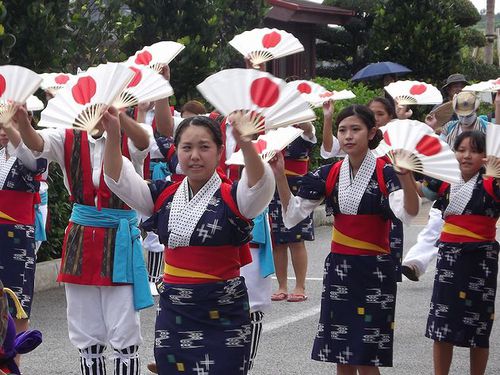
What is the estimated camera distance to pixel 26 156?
609 cm

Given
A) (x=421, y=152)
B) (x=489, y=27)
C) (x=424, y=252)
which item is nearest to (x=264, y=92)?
(x=421, y=152)

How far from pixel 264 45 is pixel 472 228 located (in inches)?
69.6

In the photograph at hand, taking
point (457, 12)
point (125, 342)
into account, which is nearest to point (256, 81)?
point (125, 342)

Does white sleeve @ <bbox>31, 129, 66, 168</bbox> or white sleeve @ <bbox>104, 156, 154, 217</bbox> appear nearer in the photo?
white sleeve @ <bbox>104, 156, 154, 217</bbox>

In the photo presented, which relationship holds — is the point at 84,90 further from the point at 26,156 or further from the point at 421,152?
the point at 421,152

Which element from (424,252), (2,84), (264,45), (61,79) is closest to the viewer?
(2,84)

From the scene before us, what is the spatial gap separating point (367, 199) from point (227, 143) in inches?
60.9

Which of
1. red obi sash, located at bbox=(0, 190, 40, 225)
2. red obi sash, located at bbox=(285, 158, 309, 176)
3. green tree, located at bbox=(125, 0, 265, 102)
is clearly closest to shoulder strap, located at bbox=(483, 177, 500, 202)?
red obi sash, located at bbox=(0, 190, 40, 225)

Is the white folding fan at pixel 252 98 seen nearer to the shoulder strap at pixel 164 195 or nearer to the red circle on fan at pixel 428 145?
the shoulder strap at pixel 164 195

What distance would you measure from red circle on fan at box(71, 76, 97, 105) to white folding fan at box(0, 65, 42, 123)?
2.03ft

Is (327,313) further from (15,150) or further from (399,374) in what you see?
(15,150)

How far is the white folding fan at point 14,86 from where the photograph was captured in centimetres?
549

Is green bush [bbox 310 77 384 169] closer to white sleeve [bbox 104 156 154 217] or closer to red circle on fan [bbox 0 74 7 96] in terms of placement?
red circle on fan [bbox 0 74 7 96]

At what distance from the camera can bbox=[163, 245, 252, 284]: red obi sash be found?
15.9ft
